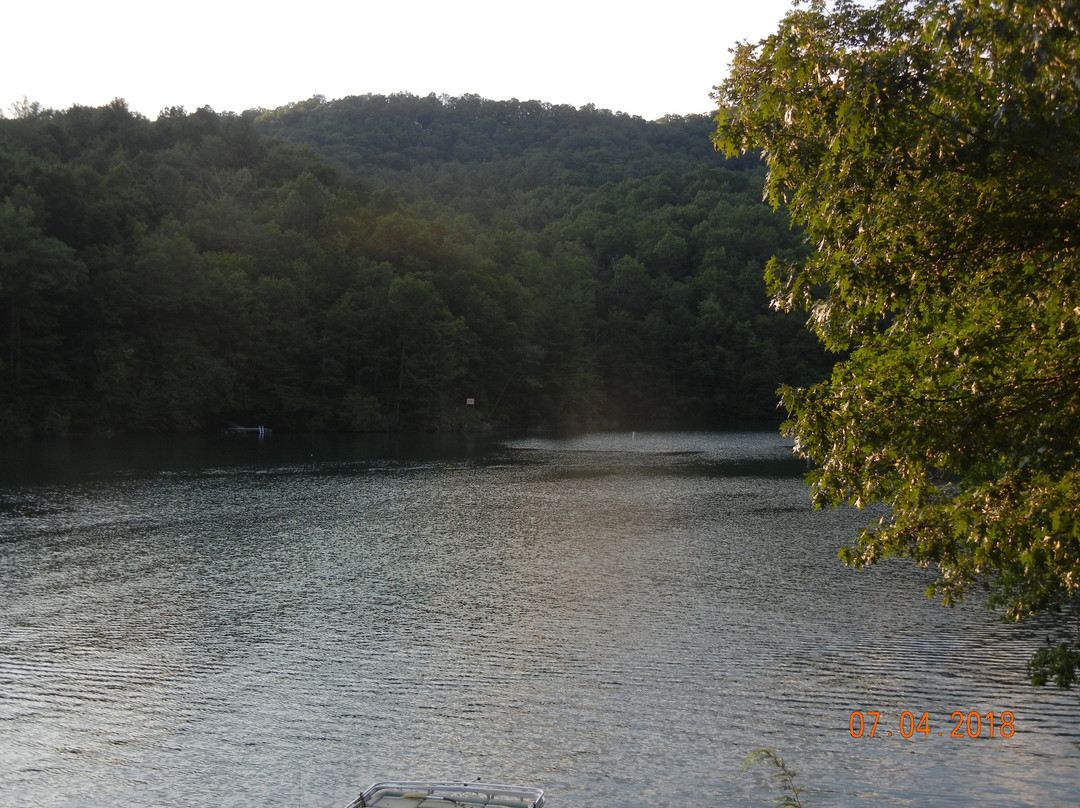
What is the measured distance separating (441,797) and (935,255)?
671cm

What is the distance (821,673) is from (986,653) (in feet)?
9.81

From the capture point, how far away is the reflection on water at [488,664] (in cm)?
1202

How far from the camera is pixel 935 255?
9406 millimetres

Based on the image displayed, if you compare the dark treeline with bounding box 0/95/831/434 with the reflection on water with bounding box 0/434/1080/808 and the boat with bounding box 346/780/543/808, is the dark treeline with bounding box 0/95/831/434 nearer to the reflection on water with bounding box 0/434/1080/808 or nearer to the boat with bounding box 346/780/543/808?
the reflection on water with bounding box 0/434/1080/808

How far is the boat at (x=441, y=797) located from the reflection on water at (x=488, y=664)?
2.06 meters

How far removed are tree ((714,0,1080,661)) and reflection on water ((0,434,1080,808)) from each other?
353cm

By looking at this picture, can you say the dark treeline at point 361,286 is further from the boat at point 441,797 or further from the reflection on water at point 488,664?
the boat at point 441,797

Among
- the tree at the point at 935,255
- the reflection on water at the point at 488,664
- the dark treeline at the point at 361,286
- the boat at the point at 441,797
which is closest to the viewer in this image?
the tree at the point at 935,255

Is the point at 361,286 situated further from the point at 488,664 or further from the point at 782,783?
the point at 782,783

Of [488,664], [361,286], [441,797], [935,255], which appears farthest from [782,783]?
[361,286]

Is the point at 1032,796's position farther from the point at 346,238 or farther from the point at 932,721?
the point at 346,238

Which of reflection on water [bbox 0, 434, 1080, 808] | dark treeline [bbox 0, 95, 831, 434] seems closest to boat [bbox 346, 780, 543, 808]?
reflection on water [bbox 0, 434, 1080, 808]

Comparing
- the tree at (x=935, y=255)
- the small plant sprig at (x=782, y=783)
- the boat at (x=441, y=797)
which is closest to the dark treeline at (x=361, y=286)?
the small plant sprig at (x=782, y=783)

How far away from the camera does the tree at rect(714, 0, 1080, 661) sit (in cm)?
852
